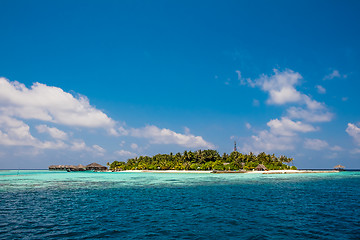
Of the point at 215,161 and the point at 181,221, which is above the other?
the point at 215,161

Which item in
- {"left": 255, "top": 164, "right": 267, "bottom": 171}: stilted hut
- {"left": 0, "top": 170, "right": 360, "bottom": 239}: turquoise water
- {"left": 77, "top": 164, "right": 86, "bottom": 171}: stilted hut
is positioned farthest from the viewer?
{"left": 77, "top": 164, "right": 86, "bottom": 171}: stilted hut

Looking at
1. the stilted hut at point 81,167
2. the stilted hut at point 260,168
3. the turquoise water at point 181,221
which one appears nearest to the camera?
the turquoise water at point 181,221

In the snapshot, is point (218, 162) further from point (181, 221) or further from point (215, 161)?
point (181, 221)

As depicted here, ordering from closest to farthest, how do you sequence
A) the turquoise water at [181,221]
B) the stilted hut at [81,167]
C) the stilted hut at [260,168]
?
the turquoise water at [181,221] < the stilted hut at [260,168] < the stilted hut at [81,167]

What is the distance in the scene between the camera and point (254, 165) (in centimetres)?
13138

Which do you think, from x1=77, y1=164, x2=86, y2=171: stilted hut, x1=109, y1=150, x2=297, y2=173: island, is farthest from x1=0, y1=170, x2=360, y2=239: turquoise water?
x1=77, y1=164, x2=86, y2=171: stilted hut

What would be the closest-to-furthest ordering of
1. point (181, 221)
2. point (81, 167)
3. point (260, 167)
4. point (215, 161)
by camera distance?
point (181, 221), point (260, 167), point (215, 161), point (81, 167)

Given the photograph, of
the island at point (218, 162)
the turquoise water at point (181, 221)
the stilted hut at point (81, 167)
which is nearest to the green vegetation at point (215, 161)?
the island at point (218, 162)

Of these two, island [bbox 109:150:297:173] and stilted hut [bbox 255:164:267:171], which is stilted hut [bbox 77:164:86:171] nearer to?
island [bbox 109:150:297:173]

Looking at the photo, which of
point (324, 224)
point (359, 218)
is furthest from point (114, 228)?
point (359, 218)

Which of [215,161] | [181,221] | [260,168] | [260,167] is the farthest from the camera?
[215,161]

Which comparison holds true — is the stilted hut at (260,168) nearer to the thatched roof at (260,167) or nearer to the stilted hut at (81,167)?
the thatched roof at (260,167)

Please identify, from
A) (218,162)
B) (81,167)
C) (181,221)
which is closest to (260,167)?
(218,162)

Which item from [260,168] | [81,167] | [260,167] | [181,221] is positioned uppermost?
[260,167]
